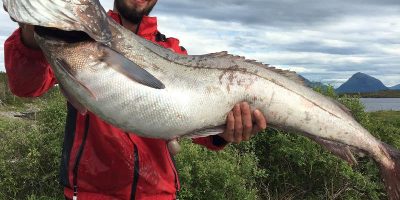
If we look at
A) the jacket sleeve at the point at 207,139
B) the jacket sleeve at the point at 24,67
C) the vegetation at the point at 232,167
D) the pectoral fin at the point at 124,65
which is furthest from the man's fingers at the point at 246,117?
the vegetation at the point at 232,167

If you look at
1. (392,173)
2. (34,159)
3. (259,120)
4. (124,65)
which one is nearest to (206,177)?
(34,159)

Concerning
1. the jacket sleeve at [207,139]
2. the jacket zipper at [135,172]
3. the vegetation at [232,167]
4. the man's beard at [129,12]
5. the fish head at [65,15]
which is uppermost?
the man's beard at [129,12]

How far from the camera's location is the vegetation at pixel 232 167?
9789 millimetres

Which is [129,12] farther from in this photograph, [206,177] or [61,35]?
[206,177]

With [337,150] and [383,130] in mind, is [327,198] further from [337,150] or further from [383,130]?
[337,150]

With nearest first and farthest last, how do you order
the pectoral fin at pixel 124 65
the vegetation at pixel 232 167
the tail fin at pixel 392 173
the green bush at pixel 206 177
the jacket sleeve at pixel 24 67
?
the pectoral fin at pixel 124 65 → the jacket sleeve at pixel 24 67 → the tail fin at pixel 392 173 → the green bush at pixel 206 177 → the vegetation at pixel 232 167

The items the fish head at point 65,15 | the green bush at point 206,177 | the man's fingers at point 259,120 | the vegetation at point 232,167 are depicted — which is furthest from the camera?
the vegetation at point 232,167

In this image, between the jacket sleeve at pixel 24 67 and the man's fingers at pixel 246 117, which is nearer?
the jacket sleeve at pixel 24 67

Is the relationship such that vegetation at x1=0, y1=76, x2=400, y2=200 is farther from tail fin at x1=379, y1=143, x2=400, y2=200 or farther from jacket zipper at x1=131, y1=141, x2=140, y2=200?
jacket zipper at x1=131, y1=141, x2=140, y2=200

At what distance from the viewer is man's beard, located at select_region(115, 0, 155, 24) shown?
4906mm

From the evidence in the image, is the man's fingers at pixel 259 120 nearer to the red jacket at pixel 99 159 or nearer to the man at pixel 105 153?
the man at pixel 105 153

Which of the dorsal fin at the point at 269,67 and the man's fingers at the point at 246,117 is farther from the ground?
the dorsal fin at the point at 269,67

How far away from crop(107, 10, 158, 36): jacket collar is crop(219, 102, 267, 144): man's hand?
3.99 feet

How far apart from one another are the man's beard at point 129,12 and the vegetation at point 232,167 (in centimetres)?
486
